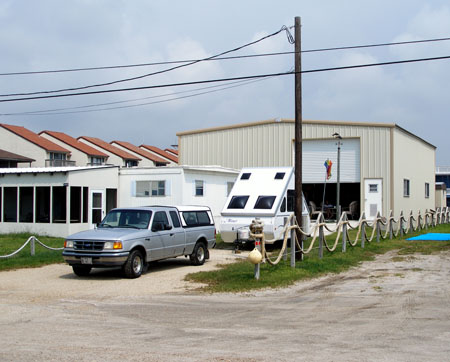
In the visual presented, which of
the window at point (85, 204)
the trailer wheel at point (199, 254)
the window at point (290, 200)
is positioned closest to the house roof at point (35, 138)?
the window at point (85, 204)

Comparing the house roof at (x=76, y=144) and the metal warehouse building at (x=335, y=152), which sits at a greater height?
the house roof at (x=76, y=144)

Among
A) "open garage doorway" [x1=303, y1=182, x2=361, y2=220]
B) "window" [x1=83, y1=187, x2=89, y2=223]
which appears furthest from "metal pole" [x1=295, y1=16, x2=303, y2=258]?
"open garage doorway" [x1=303, y1=182, x2=361, y2=220]

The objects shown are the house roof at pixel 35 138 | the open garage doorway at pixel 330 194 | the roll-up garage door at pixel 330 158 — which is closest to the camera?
the roll-up garage door at pixel 330 158

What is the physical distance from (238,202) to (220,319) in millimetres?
11662

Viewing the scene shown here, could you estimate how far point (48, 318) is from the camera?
9539 mm

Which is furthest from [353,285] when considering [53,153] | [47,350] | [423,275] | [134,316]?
[53,153]

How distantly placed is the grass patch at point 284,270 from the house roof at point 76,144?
43189 mm

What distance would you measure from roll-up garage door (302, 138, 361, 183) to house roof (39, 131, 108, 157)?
3096 cm

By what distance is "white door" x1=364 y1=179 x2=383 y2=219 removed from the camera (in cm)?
3247

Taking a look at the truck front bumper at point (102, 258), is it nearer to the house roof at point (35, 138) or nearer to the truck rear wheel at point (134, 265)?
the truck rear wheel at point (134, 265)

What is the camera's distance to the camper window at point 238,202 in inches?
821

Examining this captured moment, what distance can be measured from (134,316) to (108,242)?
4.00 m

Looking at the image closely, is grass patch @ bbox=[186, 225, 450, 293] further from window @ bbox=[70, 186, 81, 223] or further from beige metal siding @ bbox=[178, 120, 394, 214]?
beige metal siding @ bbox=[178, 120, 394, 214]

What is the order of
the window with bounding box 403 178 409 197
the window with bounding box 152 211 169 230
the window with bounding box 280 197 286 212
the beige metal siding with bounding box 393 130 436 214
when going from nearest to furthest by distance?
the window with bounding box 152 211 169 230
the window with bounding box 280 197 286 212
the beige metal siding with bounding box 393 130 436 214
the window with bounding box 403 178 409 197
